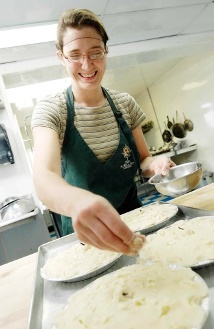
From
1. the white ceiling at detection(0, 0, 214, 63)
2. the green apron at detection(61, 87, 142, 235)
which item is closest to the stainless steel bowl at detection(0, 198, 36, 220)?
the green apron at detection(61, 87, 142, 235)

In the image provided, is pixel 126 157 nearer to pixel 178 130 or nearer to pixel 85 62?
pixel 85 62

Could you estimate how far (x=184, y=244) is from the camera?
2.84 feet

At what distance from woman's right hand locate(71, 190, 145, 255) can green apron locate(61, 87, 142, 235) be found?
0.81 metres

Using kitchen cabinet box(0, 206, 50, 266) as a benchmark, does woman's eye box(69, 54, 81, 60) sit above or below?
above

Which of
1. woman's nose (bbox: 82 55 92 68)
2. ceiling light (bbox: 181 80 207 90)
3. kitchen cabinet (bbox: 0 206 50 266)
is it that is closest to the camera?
woman's nose (bbox: 82 55 92 68)

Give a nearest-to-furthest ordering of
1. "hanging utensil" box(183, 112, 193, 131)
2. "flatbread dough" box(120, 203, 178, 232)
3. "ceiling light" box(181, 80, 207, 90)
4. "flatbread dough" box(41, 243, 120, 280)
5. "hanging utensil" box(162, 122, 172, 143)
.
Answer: "flatbread dough" box(41, 243, 120, 280) → "flatbread dough" box(120, 203, 178, 232) → "ceiling light" box(181, 80, 207, 90) → "hanging utensil" box(183, 112, 193, 131) → "hanging utensil" box(162, 122, 172, 143)

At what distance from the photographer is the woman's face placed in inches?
47.9

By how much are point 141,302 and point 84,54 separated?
110 cm

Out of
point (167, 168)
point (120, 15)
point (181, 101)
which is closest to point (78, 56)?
point (167, 168)

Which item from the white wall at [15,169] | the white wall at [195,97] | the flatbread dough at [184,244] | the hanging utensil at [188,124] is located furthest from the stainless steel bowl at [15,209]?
the hanging utensil at [188,124]

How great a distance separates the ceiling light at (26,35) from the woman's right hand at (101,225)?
2771 mm

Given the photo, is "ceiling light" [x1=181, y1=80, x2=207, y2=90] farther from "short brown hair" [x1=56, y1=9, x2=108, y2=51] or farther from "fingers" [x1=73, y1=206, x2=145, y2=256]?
"fingers" [x1=73, y1=206, x2=145, y2=256]

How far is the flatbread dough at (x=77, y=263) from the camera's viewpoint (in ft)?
2.90

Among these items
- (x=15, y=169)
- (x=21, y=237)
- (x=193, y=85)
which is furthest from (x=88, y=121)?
(x=193, y=85)
